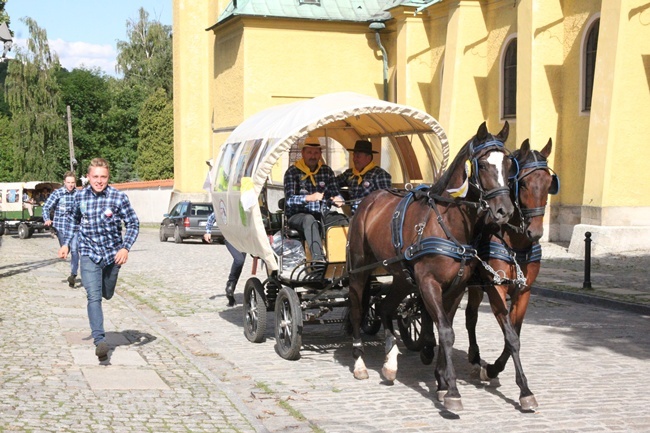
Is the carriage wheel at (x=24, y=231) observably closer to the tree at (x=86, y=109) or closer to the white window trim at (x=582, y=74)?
the white window trim at (x=582, y=74)

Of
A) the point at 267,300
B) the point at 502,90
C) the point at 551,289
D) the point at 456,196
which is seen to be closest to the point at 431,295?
the point at 456,196

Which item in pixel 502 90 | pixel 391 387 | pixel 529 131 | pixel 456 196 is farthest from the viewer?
pixel 502 90

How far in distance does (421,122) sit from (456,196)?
3264 mm

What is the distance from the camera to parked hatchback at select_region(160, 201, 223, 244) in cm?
3591

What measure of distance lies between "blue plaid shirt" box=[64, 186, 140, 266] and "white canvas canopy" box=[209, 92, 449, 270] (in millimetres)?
1324

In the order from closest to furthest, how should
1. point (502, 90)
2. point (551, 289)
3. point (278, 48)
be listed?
point (551, 289), point (502, 90), point (278, 48)

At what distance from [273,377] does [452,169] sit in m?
2.60

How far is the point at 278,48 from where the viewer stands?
39094 mm

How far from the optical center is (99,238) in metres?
9.84

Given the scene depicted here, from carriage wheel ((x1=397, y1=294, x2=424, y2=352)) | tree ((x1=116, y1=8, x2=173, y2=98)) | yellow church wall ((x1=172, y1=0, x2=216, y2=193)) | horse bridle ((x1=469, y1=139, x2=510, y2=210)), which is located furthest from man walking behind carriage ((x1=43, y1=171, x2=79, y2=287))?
tree ((x1=116, y1=8, x2=173, y2=98))

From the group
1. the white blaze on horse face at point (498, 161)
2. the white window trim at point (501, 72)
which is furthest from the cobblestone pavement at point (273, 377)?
the white window trim at point (501, 72)

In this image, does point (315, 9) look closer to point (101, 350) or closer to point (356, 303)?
point (356, 303)

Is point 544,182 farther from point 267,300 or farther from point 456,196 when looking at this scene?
point 267,300

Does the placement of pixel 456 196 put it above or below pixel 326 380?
above
